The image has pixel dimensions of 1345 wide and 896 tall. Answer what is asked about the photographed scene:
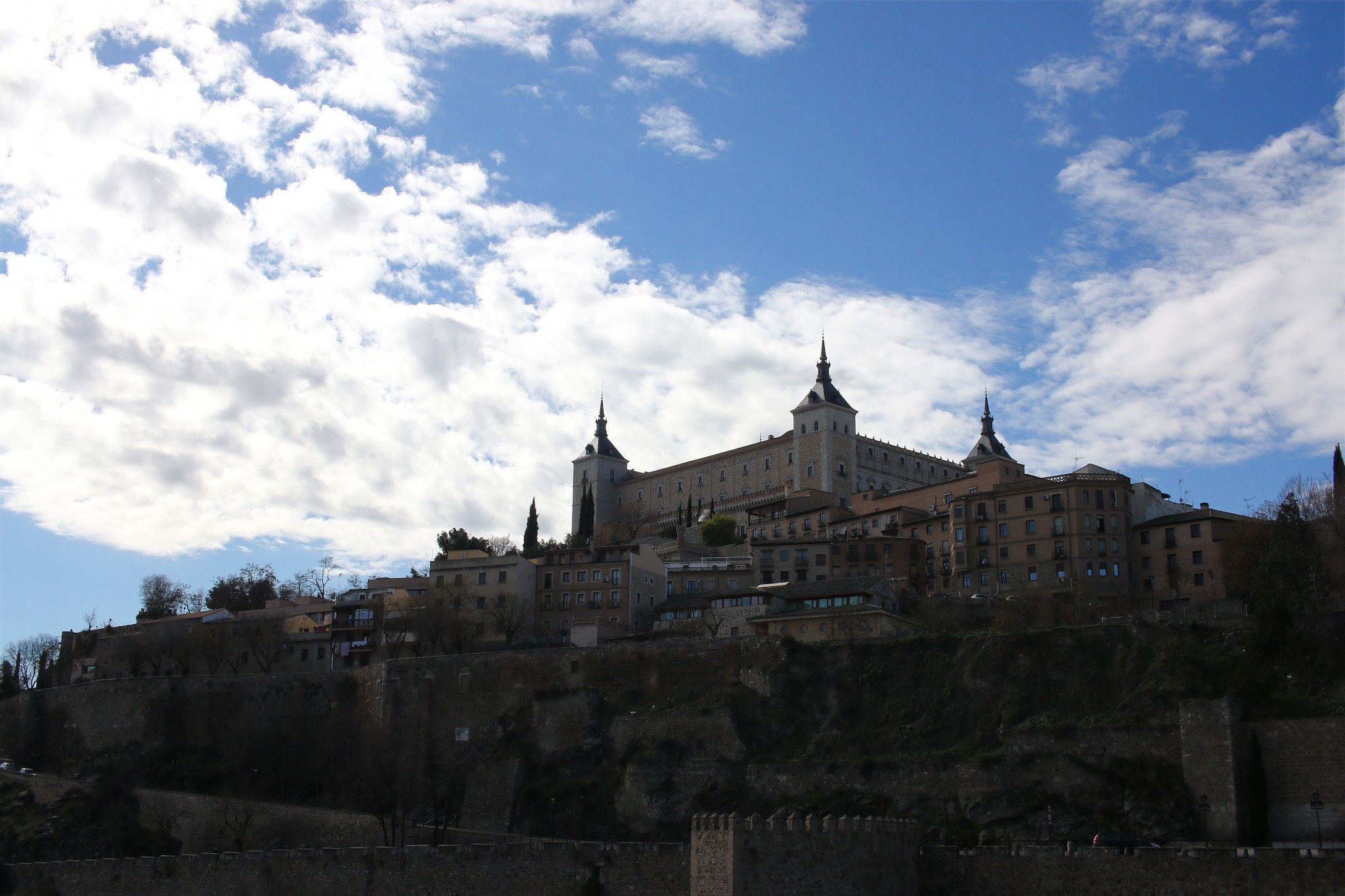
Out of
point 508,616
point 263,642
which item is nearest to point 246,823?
point 508,616

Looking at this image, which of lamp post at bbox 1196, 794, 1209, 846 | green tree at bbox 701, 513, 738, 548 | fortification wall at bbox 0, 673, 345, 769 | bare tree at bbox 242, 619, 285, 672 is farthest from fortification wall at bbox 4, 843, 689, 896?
green tree at bbox 701, 513, 738, 548

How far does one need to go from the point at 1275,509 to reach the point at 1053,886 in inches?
1341

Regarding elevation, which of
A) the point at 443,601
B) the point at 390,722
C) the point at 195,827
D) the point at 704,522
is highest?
the point at 704,522

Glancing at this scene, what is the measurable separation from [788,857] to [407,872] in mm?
16910

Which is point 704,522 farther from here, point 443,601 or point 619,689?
point 619,689

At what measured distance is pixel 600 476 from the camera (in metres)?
169

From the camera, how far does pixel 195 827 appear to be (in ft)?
225

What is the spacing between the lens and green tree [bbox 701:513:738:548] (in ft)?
409

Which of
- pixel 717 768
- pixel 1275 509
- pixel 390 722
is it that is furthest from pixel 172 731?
pixel 1275 509

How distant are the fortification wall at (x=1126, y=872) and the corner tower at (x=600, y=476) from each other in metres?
123

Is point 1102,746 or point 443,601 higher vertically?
point 443,601

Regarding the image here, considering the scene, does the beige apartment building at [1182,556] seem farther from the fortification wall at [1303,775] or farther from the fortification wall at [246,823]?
the fortification wall at [246,823]

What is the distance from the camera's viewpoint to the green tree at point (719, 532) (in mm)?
124625

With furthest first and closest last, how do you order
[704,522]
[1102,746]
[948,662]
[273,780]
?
1. [704,522]
2. [273,780]
3. [948,662]
4. [1102,746]
